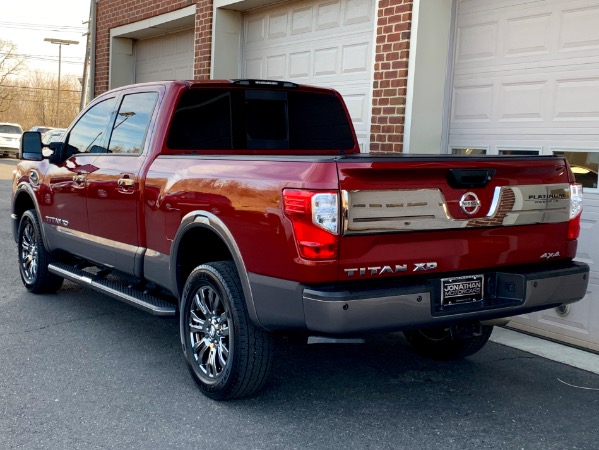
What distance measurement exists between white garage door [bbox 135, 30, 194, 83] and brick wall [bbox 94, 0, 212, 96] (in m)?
0.53

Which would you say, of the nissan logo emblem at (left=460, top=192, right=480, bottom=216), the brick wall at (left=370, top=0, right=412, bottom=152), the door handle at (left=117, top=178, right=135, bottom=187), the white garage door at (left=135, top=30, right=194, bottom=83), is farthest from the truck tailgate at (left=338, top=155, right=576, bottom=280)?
the white garage door at (left=135, top=30, right=194, bottom=83)

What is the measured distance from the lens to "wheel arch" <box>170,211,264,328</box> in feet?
13.8

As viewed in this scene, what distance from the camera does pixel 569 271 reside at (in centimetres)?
432

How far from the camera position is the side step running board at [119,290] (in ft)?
16.3

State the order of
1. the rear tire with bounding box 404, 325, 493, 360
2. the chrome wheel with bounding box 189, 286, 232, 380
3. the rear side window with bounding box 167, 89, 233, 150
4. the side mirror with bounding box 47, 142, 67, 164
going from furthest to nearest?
the side mirror with bounding box 47, 142, 67, 164
the rear side window with bounding box 167, 89, 233, 150
the rear tire with bounding box 404, 325, 493, 360
the chrome wheel with bounding box 189, 286, 232, 380

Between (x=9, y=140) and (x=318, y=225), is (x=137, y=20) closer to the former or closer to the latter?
(x=318, y=225)

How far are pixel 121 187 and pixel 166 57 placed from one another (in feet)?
27.4

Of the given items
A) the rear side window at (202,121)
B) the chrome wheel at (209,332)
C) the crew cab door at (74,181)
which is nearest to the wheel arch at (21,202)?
the crew cab door at (74,181)

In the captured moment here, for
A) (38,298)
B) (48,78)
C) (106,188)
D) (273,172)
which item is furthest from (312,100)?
(48,78)

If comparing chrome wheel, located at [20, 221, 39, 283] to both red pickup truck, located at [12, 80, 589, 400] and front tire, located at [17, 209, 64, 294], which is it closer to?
front tire, located at [17, 209, 64, 294]

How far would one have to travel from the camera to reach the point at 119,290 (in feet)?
18.0

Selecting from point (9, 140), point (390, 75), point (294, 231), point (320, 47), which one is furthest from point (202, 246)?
point (9, 140)

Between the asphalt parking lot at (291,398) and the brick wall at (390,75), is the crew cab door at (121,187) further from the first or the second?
the brick wall at (390,75)

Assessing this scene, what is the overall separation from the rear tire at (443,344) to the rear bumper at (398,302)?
35.4 inches
